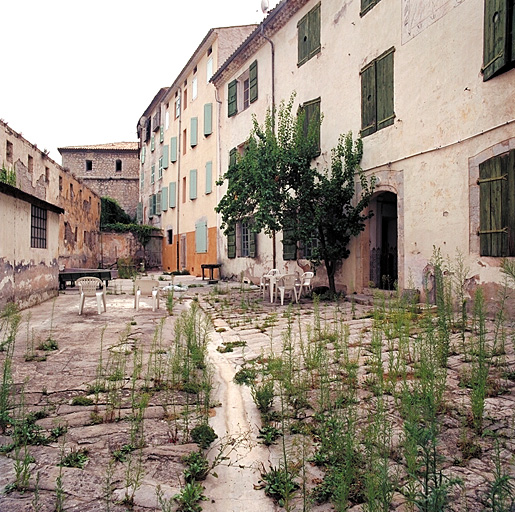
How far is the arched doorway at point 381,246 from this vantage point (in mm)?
9938

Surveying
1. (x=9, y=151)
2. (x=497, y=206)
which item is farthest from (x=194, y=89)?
(x=497, y=206)

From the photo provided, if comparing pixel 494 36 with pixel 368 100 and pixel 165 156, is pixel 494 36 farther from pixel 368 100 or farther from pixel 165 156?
pixel 165 156

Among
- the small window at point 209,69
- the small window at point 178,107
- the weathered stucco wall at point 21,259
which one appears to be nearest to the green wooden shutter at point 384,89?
the weathered stucco wall at point 21,259

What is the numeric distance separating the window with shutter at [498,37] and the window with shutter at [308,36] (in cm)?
542

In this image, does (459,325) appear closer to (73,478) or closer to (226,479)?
(226,479)

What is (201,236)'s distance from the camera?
19.3 m

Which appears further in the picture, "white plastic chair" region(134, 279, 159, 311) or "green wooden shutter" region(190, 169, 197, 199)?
"green wooden shutter" region(190, 169, 197, 199)

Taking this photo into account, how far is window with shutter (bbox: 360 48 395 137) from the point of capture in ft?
28.9

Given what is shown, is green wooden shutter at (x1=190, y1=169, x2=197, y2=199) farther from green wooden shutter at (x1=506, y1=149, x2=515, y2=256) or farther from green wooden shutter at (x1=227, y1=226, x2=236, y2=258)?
green wooden shutter at (x1=506, y1=149, x2=515, y2=256)

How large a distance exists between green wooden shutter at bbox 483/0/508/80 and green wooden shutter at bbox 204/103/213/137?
13114mm

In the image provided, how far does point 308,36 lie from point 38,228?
833 cm

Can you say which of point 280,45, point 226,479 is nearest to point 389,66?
point 280,45

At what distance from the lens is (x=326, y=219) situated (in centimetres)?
971

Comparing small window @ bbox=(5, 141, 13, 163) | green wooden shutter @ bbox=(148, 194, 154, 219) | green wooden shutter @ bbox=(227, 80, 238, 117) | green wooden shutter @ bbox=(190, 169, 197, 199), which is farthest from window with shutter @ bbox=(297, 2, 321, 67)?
green wooden shutter @ bbox=(148, 194, 154, 219)
